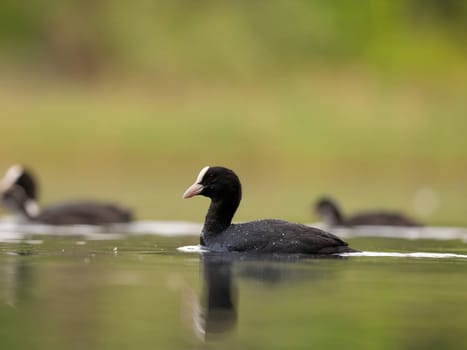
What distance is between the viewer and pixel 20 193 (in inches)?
848

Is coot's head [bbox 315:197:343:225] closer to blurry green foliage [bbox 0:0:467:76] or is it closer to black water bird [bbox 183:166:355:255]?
black water bird [bbox 183:166:355:255]

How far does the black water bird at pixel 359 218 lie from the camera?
66.1ft

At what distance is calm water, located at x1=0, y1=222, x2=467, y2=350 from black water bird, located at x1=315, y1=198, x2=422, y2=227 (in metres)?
4.01

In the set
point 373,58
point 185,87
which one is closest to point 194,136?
point 185,87

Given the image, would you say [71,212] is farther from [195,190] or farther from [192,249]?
[195,190]

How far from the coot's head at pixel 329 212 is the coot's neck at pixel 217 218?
6.13 m

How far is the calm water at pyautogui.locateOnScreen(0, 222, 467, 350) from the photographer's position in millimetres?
9461

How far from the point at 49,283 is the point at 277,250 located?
2.92 meters

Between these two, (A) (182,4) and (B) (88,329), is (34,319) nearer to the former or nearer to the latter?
(B) (88,329)

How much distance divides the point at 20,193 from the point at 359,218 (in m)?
4.68

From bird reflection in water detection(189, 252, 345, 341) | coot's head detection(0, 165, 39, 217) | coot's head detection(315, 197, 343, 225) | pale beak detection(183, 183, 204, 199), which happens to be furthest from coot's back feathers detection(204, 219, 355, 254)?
coot's head detection(0, 165, 39, 217)

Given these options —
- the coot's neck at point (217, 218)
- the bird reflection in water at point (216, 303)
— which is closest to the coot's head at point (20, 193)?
the coot's neck at point (217, 218)

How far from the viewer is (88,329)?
9.71 meters

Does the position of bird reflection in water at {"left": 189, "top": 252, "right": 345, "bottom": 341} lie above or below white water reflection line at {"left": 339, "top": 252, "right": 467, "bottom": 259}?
below
